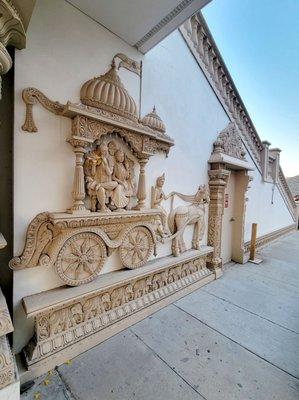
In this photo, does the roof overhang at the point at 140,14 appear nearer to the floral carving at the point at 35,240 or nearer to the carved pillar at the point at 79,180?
the carved pillar at the point at 79,180

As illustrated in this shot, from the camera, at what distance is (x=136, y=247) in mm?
2248

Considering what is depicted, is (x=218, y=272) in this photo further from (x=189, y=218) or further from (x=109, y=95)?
(x=109, y=95)

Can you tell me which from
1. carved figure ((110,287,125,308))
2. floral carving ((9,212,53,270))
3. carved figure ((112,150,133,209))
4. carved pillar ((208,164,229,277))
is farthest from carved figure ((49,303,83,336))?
carved pillar ((208,164,229,277))

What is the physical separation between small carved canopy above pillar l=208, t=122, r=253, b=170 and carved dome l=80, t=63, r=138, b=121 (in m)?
1.86

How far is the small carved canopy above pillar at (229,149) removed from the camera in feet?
11.0

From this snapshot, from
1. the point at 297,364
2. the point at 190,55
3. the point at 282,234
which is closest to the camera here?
the point at 297,364

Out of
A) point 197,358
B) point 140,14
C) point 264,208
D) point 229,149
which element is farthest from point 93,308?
point 264,208

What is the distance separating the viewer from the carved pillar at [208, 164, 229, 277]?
3364mm

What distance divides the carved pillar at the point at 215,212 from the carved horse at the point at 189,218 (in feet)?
0.67

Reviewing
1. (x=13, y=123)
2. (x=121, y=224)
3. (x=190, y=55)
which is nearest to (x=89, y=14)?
(x=13, y=123)

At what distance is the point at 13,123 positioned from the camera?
1.52 metres

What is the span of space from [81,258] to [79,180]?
0.72 metres

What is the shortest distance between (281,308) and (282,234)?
5.30m

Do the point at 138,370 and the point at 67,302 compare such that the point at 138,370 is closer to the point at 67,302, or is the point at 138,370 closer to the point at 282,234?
the point at 67,302
